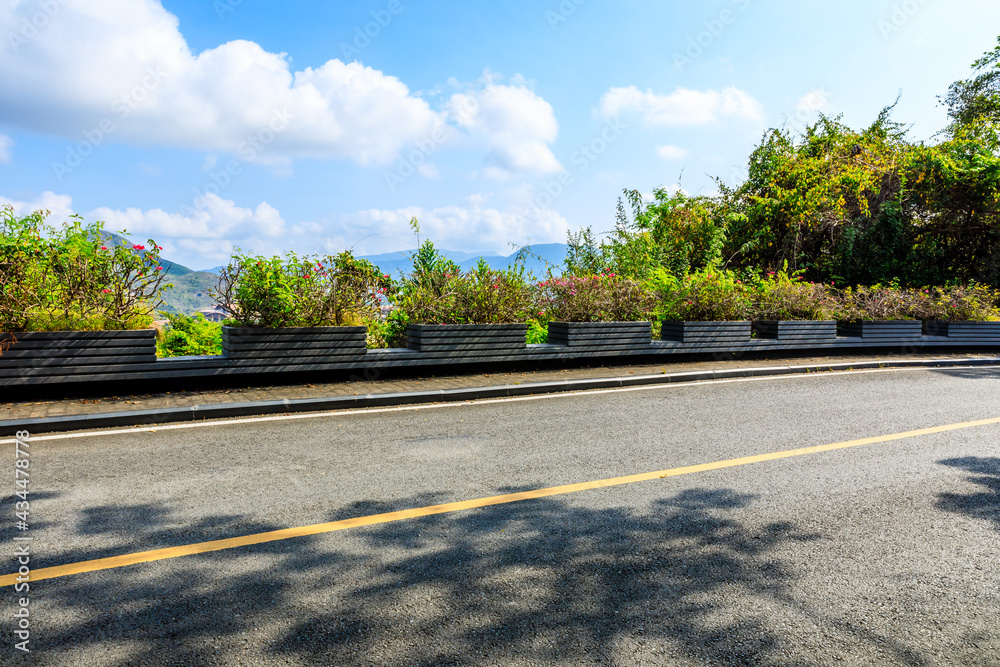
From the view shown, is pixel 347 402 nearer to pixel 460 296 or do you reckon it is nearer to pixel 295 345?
pixel 295 345

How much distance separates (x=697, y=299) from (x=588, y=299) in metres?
2.78

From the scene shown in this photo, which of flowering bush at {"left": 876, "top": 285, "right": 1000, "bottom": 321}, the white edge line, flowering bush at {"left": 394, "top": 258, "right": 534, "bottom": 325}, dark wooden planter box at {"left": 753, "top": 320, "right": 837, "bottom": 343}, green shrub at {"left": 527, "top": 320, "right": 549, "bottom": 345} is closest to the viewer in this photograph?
the white edge line

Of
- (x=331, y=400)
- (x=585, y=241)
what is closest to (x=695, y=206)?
(x=585, y=241)

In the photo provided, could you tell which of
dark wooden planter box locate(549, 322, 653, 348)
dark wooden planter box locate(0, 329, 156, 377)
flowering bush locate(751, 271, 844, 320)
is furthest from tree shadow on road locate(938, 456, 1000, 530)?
dark wooden planter box locate(0, 329, 156, 377)

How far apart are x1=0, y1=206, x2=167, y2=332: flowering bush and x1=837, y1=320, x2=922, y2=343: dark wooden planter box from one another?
1418 centimetres

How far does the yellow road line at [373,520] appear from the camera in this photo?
11.1 ft

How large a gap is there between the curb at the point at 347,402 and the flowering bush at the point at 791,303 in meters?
2.03

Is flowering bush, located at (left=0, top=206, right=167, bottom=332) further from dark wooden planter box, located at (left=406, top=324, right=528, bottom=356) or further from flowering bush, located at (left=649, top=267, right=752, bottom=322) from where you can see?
flowering bush, located at (left=649, top=267, right=752, bottom=322)

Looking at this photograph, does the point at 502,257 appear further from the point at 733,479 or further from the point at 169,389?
the point at 733,479

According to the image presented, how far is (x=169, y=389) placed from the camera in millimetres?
7820

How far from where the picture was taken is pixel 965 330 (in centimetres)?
1534

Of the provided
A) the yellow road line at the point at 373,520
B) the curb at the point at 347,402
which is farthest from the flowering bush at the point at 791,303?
the yellow road line at the point at 373,520

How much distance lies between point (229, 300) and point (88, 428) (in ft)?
8.21

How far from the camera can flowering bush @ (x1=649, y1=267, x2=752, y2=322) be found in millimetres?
12320
